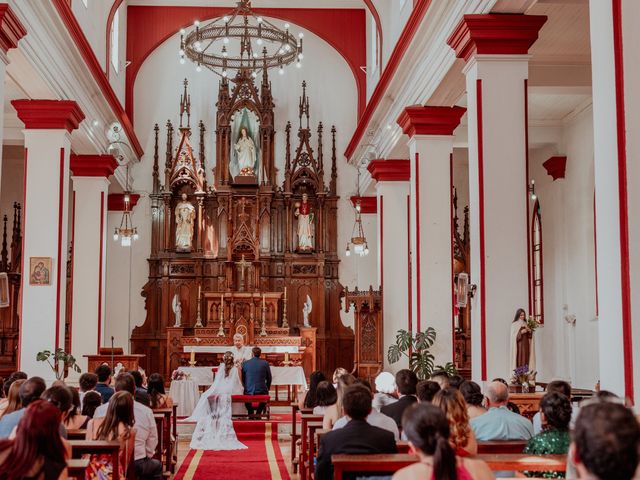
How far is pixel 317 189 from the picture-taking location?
22.6m

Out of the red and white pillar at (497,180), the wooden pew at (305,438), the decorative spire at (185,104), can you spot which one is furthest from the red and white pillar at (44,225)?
the decorative spire at (185,104)

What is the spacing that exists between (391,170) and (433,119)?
443 centimetres

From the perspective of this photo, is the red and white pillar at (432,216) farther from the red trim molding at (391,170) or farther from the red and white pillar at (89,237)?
the red and white pillar at (89,237)

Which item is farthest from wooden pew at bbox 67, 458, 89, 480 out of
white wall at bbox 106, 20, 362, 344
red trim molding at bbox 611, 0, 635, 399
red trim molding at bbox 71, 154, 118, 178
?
white wall at bbox 106, 20, 362, 344

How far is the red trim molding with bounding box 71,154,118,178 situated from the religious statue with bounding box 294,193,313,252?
5752mm

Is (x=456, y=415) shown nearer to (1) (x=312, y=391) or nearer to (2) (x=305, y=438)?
(2) (x=305, y=438)

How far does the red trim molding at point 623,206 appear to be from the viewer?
609 centimetres

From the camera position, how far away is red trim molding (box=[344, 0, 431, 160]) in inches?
508

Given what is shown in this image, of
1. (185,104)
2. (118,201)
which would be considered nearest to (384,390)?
(118,201)

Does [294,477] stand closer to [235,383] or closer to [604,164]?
[235,383]

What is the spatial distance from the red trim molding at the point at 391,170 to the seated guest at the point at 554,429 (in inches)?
528

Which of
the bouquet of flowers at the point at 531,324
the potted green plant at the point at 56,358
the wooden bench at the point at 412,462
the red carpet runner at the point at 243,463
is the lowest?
the red carpet runner at the point at 243,463

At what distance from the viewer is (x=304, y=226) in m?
22.4

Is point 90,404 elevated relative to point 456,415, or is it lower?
lower
